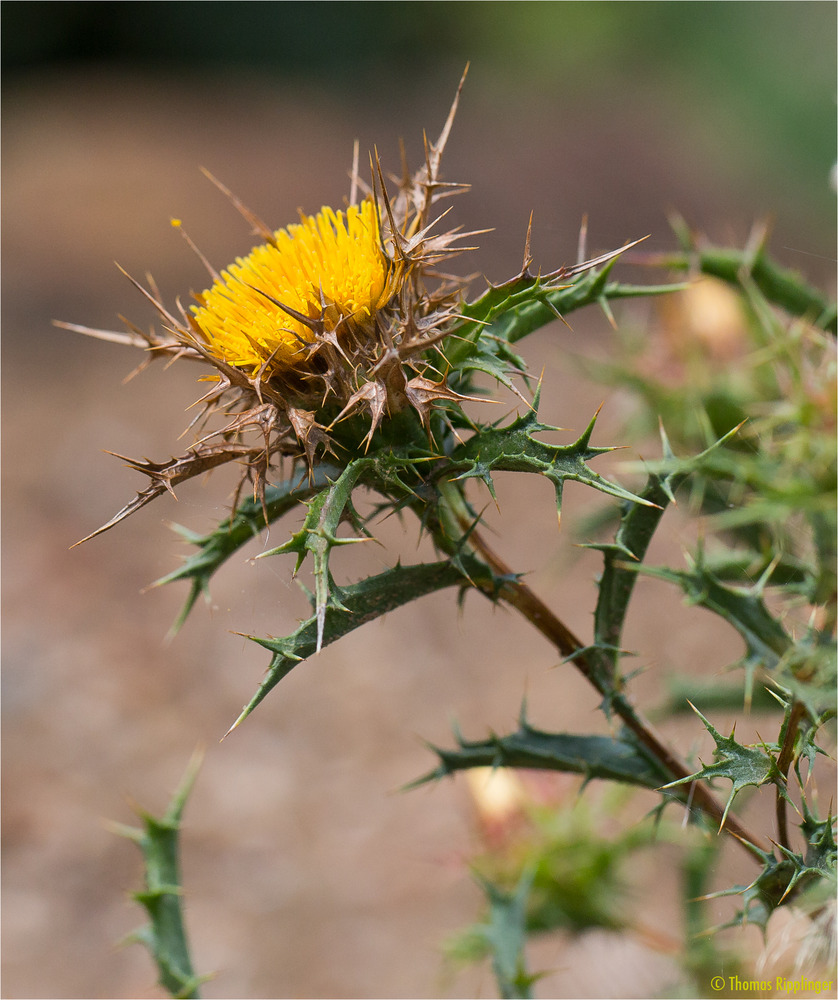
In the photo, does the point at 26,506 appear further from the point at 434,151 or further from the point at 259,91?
the point at 259,91

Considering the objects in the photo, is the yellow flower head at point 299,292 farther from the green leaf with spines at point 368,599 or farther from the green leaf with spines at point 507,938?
the green leaf with spines at point 507,938

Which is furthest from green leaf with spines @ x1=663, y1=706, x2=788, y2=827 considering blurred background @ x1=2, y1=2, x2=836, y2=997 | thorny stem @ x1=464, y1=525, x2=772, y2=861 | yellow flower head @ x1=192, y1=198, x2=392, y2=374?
yellow flower head @ x1=192, y1=198, x2=392, y2=374

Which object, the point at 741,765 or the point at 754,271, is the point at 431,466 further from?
the point at 754,271

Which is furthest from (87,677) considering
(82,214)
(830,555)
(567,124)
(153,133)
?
(567,124)

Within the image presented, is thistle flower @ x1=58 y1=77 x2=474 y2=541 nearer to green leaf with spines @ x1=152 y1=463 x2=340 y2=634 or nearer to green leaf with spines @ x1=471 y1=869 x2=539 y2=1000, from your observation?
green leaf with spines @ x1=152 y1=463 x2=340 y2=634

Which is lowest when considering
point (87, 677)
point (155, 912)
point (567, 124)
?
point (155, 912)
